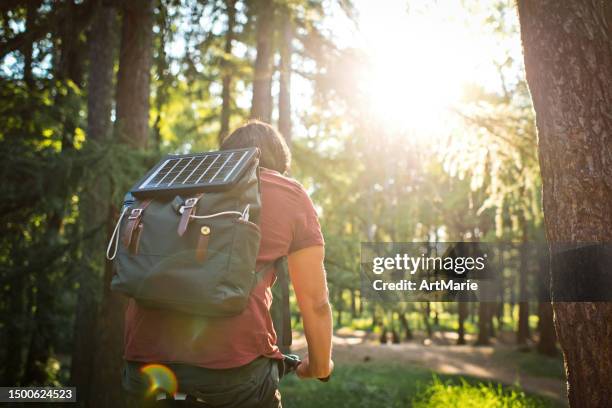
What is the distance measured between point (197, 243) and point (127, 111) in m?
4.70

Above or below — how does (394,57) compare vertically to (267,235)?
above

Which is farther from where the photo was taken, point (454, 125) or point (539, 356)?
point (539, 356)

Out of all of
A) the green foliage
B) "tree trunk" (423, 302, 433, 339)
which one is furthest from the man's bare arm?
"tree trunk" (423, 302, 433, 339)

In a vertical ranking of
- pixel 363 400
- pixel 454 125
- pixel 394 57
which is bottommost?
pixel 363 400

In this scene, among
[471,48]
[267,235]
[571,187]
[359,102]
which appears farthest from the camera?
[359,102]

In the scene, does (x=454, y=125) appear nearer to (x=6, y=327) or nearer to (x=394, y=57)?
(x=394, y=57)

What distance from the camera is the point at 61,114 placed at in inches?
331

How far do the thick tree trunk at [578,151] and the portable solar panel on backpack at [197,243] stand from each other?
1999 millimetres

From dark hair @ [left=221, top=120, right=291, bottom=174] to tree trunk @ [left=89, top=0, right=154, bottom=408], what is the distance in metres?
3.86

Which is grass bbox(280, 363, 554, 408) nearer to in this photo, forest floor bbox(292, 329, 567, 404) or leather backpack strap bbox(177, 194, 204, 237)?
forest floor bbox(292, 329, 567, 404)

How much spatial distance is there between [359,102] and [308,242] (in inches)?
298

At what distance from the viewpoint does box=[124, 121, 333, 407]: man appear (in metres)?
1.70

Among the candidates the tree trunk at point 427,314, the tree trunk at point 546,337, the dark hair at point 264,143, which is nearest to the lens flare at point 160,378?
the dark hair at point 264,143

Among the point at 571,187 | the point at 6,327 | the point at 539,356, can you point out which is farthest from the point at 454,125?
the point at 539,356
